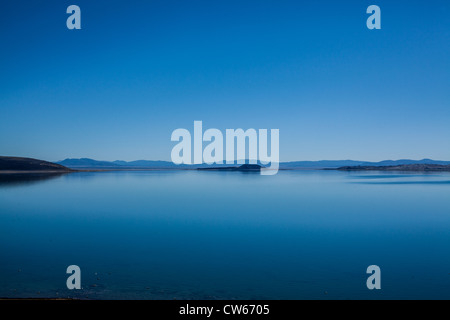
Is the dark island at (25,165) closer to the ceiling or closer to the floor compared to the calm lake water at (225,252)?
closer to the ceiling

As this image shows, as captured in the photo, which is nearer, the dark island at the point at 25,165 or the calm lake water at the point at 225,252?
the calm lake water at the point at 225,252

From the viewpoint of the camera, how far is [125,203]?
2725 centimetres

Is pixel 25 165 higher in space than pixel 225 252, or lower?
higher

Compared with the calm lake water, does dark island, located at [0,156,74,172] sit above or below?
above

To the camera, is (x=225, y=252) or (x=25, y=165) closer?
(x=225, y=252)

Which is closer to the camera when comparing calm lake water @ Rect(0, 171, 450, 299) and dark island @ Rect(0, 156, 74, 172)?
calm lake water @ Rect(0, 171, 450, 299)

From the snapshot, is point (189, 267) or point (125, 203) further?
point (125, 203)

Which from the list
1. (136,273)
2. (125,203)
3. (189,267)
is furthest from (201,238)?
(125,203)
